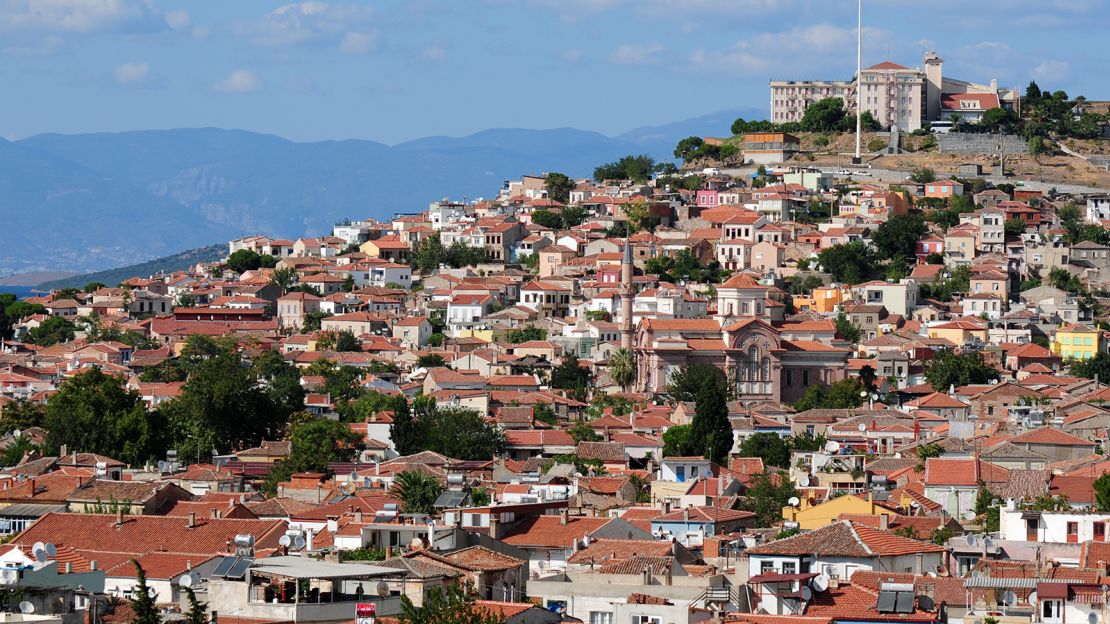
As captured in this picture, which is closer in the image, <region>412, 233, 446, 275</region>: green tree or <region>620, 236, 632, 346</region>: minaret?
<region>620, 236, 632, 346</region>: minaret

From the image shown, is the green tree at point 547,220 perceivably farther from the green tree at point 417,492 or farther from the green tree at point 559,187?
the green tree at point 417,492

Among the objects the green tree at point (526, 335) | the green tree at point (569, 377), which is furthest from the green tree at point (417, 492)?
the green tree at point (526, 335)

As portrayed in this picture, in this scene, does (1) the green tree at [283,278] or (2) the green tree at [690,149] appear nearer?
(1) the green tree at [283,278]

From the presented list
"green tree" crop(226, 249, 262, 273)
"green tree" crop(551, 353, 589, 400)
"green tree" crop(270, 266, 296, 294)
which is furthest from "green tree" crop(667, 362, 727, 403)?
"green tree" crop(226, 249, 262, 273)

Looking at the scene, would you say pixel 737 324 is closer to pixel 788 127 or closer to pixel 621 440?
pixel 621 440

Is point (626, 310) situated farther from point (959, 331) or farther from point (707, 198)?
point (707, 198)

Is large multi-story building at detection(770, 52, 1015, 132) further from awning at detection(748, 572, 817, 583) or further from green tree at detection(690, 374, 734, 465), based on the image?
awning at detection(748, 572, 817, 583)
